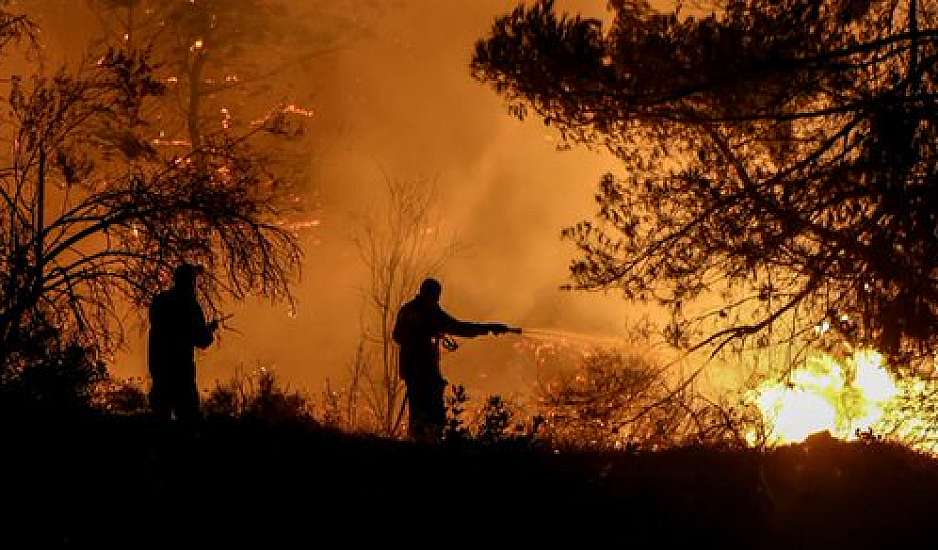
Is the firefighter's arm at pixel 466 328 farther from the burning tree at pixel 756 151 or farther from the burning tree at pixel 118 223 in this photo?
the burning tree at pixel 118 223

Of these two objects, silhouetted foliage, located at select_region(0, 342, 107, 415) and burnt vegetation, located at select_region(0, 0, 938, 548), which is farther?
silhouetted foliage, located at select_region(0, 342, 107, 415)

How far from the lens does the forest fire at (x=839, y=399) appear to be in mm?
10562

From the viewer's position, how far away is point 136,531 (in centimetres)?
538

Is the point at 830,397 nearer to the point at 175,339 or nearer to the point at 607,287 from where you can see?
the point at 607,287

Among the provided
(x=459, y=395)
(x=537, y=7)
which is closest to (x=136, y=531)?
(x=459, y=395)

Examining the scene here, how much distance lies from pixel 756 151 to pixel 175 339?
591 centimetres

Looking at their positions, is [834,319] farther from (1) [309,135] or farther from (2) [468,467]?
(1) [309,135]

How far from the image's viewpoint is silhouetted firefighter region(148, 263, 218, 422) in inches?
338

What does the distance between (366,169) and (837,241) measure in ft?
111

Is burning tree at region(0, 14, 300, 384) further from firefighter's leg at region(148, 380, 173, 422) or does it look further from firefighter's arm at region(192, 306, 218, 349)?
firefighter's leg at region(148, 380, 173, 422)

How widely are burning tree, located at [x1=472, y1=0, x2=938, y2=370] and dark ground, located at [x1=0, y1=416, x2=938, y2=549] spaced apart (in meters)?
2.04

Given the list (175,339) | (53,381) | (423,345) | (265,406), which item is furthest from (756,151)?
(53,381)

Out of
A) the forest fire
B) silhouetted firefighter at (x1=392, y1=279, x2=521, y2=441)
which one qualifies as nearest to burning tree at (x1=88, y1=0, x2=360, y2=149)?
silhouetted firefighter at (x1=392, y1=279, x2=521, y2=441)

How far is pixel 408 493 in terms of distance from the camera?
6.21 metres
